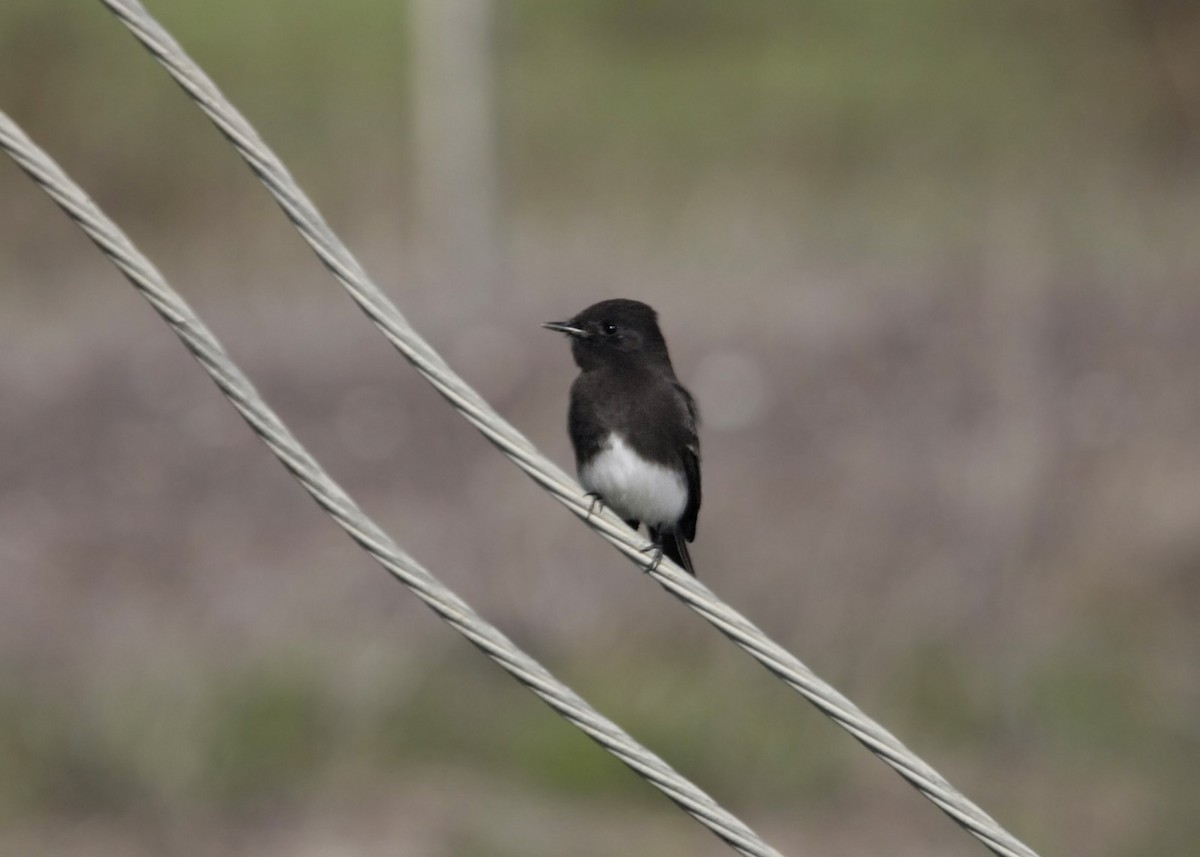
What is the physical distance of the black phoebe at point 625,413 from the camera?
15.6 ft

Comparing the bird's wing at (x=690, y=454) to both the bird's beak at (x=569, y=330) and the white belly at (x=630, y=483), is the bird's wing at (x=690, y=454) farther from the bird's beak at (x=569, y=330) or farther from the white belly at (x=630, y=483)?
the bird's beak at (x=569, y=330)

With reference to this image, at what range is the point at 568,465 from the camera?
343 inches

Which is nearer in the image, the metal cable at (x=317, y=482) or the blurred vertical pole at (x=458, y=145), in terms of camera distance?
the metal cable at (x=317, y=482)

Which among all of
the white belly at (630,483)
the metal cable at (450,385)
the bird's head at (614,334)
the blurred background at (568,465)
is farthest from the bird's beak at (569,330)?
the blurred background at (568,465)

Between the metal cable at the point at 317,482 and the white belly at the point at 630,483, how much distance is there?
2.22 meters

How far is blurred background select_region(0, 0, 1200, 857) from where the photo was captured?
297 inches

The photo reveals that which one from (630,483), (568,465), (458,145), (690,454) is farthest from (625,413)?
(458,145)

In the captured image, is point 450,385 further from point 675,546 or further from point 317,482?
point 675,546

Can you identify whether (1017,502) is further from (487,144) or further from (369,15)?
(369,15)

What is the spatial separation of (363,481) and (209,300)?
9.39 feet

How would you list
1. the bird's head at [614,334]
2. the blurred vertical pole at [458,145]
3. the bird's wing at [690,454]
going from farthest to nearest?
the blurred vertical pole at [458,145] → the bird's wing at [690,454] → the bird's head at [614,334]

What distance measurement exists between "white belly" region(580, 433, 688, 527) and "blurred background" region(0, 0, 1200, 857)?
102 inches

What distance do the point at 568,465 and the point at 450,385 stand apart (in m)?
6.21

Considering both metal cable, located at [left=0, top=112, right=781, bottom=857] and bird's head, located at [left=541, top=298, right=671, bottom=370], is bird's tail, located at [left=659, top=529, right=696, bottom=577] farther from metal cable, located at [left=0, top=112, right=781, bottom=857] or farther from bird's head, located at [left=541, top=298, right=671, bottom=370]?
metal cable, located at [left=0, top=112, right=781, bottom=857]
